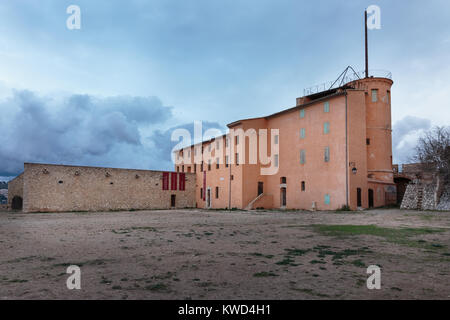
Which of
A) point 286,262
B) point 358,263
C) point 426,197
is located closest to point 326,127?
point 426,197

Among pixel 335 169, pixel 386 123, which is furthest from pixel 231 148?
pixel 386 123

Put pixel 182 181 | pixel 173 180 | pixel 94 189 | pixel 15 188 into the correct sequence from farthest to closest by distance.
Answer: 1. pixel 182 181
2. pixel 173 180
3. pixel 15 188
4. pixel 94 189

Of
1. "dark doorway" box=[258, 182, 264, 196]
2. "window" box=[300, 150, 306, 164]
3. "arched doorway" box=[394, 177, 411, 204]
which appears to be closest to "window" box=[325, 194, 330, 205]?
"window" box=[300, 150, 306, 164]

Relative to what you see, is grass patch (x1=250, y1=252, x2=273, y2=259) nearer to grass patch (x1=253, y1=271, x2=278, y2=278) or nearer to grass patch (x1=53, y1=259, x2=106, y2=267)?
grass patch (x1=253, y1=271, x2=278, y2=278)

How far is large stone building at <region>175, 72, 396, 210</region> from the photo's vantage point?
24656 mm

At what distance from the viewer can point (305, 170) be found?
90.5ft

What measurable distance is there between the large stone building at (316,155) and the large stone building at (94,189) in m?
5.28

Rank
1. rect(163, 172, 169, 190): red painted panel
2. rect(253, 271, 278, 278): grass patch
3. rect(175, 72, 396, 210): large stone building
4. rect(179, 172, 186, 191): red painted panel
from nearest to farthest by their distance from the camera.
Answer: rect(253, 271, 278, 278): grass patch → rect(175, 72, 396, 210): large stone building → rect(163, 172, 169, 190): red painted panel → rect(179, 172, 186, 191): red painted panel

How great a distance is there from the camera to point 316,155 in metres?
26.7

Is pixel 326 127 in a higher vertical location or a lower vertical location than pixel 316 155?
higher

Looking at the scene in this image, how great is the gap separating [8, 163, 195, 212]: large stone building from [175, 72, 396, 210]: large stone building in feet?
17.3

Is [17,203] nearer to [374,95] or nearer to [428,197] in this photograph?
[374,95]

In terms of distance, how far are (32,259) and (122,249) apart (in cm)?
201

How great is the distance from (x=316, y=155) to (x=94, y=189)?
2122 centimetres
